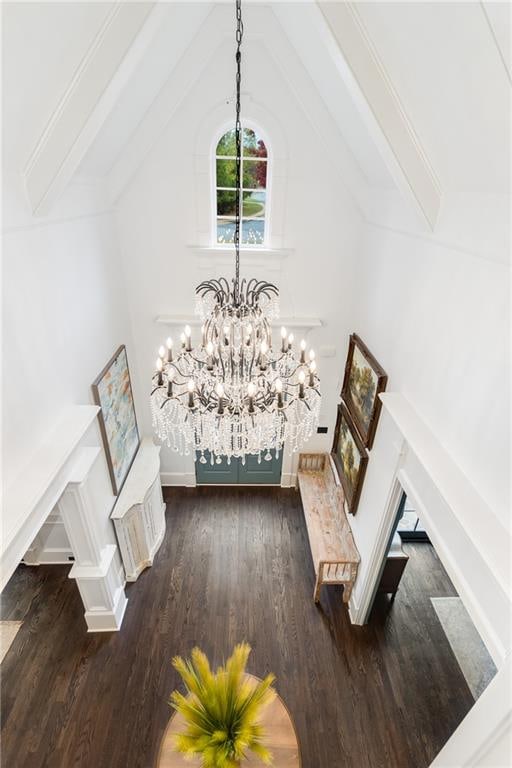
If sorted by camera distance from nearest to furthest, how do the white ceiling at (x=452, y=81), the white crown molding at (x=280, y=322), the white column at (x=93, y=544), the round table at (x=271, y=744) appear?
the white ceiling at (x=452, y=81) → the round table at (x=271, y=744) → the white column at (x=93, y=544) → the white crown molding at (x=280, y=322)

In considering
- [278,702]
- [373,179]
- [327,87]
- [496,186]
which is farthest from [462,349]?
[278,702]

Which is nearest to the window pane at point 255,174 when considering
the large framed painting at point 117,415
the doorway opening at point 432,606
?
the large framed painting at point 117,415

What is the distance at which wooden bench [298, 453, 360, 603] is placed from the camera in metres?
5.05

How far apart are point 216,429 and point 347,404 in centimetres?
330

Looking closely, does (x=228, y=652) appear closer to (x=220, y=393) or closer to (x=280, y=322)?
(x=220, y=393)

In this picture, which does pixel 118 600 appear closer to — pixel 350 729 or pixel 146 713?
pixel 146 713

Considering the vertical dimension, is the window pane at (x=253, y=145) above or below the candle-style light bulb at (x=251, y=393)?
above

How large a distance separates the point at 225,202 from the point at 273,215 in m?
0.69

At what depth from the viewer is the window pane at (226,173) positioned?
16.5 feet

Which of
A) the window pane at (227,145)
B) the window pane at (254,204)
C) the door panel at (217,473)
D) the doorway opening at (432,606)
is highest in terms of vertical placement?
the window pane at (227,145)

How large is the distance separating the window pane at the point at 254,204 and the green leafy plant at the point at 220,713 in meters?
5.02

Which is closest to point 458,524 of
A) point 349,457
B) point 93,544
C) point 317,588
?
point 349,457

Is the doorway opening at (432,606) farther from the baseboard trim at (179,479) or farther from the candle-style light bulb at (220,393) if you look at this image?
the baseboard trim at (179,479)

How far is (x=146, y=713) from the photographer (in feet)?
13.4
